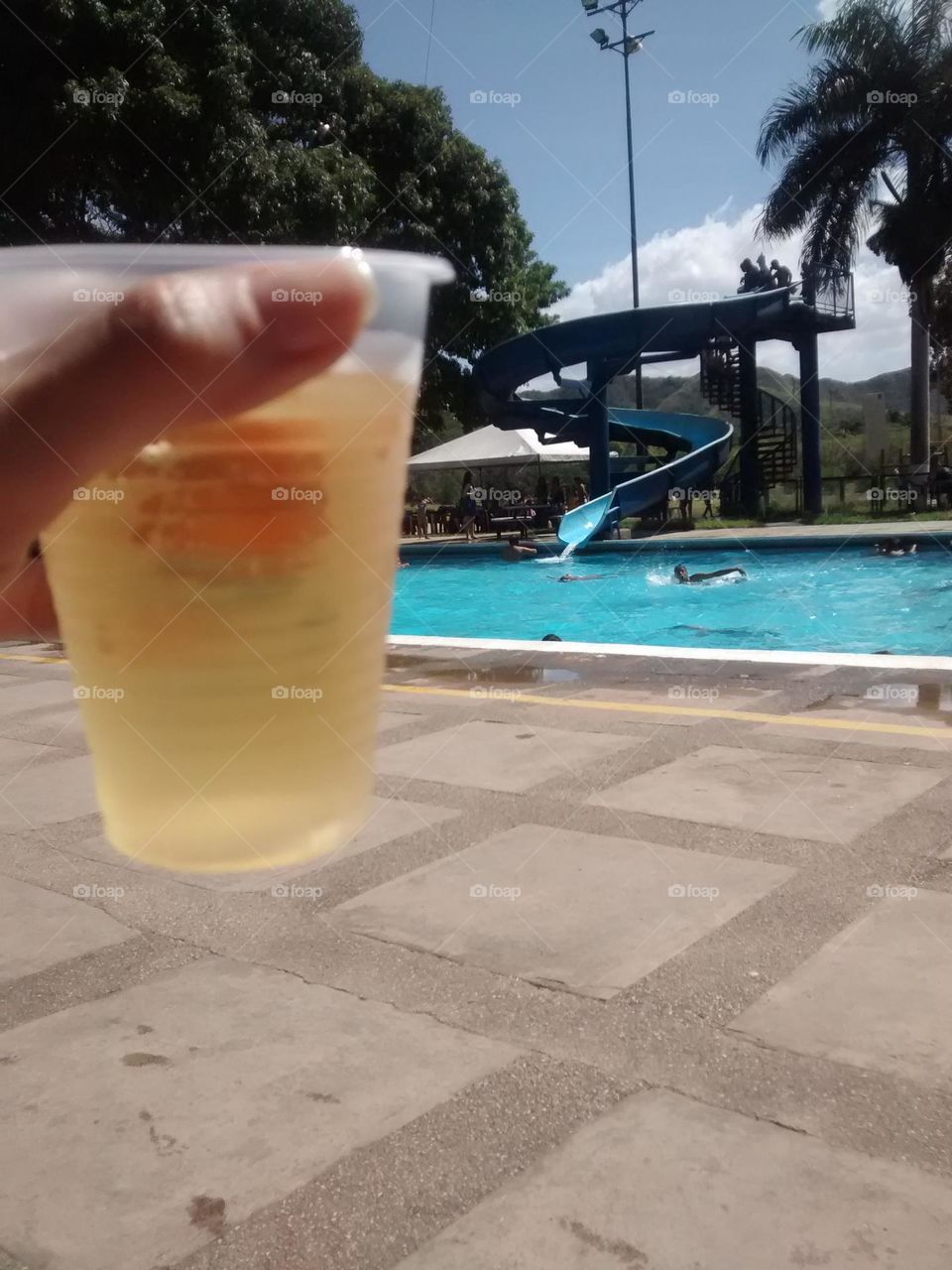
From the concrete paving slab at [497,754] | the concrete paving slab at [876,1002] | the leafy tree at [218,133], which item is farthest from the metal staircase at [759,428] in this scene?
the leafy tree at [218,133]

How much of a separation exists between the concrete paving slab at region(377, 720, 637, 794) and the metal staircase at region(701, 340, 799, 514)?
732 inches

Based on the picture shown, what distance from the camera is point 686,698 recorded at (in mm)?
6492

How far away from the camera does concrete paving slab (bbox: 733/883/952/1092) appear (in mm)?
2576

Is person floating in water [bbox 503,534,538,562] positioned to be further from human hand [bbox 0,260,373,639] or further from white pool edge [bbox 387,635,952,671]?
human hand [bbox 0,260,373,639]

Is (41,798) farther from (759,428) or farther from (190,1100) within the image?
(759,428)

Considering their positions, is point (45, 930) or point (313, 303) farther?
point (45, 930)

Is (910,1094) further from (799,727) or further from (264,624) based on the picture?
(799,727)

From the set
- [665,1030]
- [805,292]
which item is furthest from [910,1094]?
[805,292]

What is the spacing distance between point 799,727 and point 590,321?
8.69 metres

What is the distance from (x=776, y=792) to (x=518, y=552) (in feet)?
44.8

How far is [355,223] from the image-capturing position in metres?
1.40

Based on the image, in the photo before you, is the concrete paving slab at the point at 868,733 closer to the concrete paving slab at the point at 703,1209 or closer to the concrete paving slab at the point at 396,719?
the concrete paving slab at the point at 396,719

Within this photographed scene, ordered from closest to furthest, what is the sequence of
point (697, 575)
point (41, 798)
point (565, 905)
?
1. point (565, 905)
2. point (41, 798)
3. point (697, 575)

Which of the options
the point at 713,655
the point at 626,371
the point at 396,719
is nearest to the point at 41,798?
the point at 396,719
